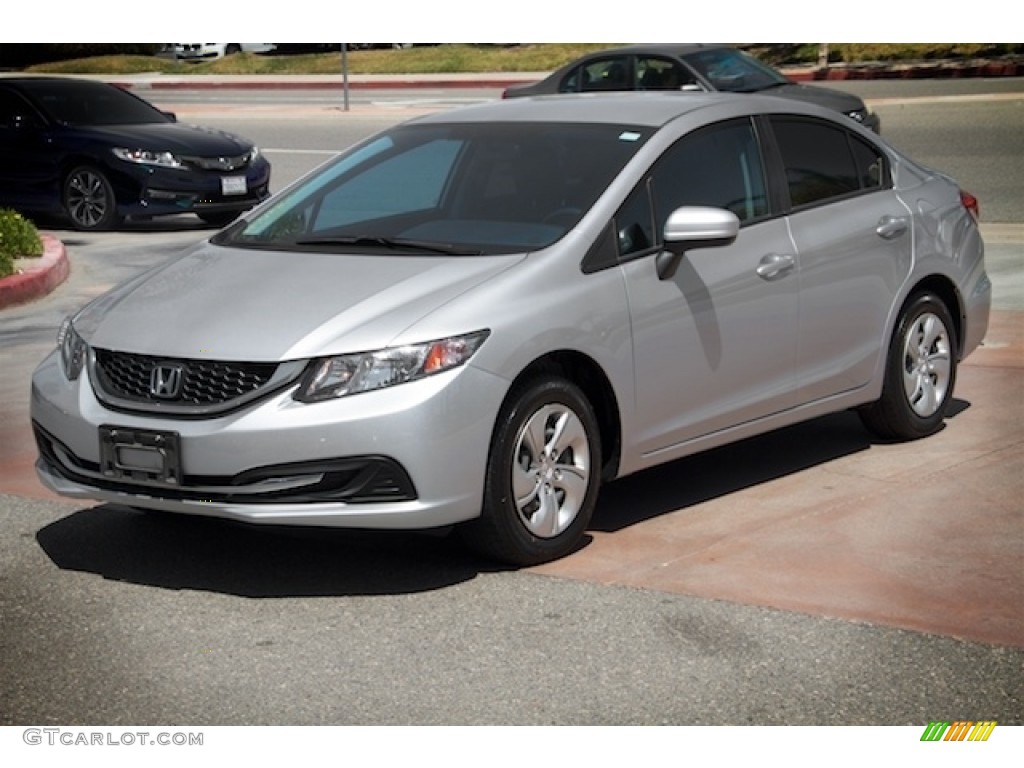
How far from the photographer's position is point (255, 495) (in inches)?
241

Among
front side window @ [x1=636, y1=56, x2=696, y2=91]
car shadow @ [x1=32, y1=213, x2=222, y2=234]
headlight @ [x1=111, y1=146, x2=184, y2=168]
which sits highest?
front side window @ [x1=636, y1=56, x2=696, y2=91]

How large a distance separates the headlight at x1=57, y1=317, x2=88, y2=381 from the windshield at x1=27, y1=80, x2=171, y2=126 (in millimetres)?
10920

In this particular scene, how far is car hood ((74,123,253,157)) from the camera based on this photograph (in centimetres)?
1673

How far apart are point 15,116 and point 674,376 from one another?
12.0 m

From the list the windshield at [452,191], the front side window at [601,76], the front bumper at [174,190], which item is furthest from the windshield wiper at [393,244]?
the front side window at [601,76]

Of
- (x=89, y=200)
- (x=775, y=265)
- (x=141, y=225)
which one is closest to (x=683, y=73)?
(x=141, y=225)

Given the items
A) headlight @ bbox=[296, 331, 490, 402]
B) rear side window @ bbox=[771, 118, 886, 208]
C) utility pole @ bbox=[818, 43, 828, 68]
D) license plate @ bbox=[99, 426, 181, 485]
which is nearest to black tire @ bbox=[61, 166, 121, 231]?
rear side window @ bbox=[771, 118, 886, 208]

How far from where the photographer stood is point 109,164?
16.8 metres

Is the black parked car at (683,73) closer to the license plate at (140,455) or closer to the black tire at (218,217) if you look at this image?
the black tire at (218,217)

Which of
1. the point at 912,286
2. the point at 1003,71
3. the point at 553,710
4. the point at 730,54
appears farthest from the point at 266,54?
the point at 553,710

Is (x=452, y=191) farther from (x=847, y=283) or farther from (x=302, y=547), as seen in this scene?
(x=847, y=283)

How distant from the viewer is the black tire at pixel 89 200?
1680 cm

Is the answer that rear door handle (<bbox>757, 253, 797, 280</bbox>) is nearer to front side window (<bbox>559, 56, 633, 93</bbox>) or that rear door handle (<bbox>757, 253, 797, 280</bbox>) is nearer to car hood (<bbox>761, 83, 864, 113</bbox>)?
car hood (<bbox>761, 83, 864, 113</bbox>)

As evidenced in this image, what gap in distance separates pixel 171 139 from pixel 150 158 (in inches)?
12.5
